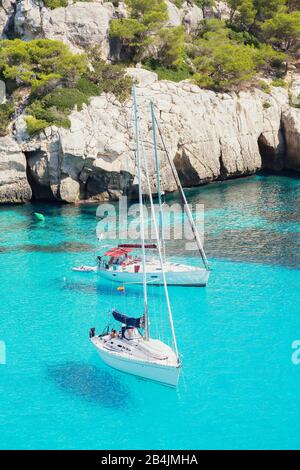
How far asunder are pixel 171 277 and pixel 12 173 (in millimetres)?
27090

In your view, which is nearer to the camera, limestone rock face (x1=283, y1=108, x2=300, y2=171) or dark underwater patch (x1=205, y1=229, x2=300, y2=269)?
dark underwater patch (x1=205, y1=229, x2=300, y2=269)

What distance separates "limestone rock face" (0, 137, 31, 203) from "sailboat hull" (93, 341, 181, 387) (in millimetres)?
33886

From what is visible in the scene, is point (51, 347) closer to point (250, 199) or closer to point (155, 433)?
point (155, 433)

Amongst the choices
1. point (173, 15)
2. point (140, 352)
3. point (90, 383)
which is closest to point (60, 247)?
point (90, 383)

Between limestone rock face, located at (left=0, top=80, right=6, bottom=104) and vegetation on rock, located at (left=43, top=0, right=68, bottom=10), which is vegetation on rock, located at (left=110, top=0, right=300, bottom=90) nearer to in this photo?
vegetation on rock, located at (left=43, top=0, right=68, bottom=10)

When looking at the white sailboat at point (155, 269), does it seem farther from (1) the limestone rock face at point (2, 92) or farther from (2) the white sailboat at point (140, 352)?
(1) the limestone rock face at point (2, 92)

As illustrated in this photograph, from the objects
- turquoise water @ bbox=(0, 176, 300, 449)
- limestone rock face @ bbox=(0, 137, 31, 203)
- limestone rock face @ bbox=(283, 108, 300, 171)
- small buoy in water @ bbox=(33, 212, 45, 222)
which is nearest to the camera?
turquoise water @ bbox=(0, 176, 300, 449)

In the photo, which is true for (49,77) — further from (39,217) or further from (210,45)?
(210,45)

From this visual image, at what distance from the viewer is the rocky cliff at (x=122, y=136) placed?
5762cm

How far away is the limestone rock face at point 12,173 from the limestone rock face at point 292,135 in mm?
31573

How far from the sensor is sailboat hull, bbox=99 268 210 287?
121 ft

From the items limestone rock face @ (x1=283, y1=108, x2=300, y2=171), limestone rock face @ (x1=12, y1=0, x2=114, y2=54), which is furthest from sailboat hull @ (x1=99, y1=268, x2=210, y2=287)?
limestone rock face @ (x1=283, y1=108, x2=300, y2=171)

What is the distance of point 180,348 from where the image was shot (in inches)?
1159

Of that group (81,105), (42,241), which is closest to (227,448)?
(42,241)
